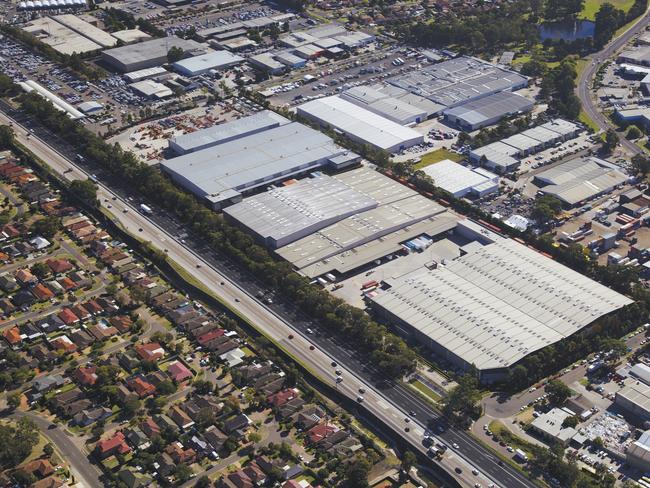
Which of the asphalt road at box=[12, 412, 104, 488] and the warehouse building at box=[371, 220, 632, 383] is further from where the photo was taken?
the warehouse building at box=[371, 220, 632, 383]

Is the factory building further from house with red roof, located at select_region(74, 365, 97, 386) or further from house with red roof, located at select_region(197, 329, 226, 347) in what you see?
house with red roof, located at select_region(74, 365, 97, 386)

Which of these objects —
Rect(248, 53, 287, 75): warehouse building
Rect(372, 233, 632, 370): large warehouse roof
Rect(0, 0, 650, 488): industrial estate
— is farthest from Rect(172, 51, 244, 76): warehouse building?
Rect(372, 233, 632, 370): large warehouse roof

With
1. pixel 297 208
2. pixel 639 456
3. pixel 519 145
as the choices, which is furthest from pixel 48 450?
pixel 519 145

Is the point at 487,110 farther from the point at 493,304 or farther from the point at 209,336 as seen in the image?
the point at 209,336

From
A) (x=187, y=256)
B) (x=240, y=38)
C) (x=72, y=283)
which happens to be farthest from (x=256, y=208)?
(x=240, y=38)

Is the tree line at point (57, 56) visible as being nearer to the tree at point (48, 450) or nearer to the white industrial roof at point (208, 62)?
the white industrial roof at point (208, 62)

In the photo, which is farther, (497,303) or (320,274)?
(320,274)

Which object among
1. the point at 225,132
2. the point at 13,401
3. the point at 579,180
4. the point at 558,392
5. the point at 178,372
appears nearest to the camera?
the point at 13,401
